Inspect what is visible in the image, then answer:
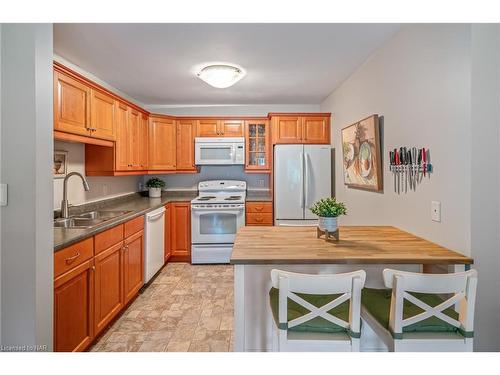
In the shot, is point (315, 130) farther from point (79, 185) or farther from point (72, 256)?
point (72, 256)

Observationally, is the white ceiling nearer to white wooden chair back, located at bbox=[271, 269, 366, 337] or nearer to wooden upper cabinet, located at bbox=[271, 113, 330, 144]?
wooden upper cabinet, located at bbox=[271, 113, 330, 144]

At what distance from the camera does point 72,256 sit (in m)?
1.85

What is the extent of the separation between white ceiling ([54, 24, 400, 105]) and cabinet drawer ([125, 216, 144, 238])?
1.54 meters

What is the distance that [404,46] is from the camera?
2193mm

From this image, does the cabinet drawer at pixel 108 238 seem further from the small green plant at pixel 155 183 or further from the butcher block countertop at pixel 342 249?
the small green plant at pixel 155 183

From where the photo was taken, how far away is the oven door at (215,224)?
407 centimetres

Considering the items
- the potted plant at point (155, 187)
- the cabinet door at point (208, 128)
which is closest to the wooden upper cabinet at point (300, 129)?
the cabinet door at point (208, 128)

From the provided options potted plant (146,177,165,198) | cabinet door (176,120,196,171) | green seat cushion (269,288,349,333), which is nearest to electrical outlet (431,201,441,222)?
green seat cushion (269,288,349,333)

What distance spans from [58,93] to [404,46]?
2.59 meters

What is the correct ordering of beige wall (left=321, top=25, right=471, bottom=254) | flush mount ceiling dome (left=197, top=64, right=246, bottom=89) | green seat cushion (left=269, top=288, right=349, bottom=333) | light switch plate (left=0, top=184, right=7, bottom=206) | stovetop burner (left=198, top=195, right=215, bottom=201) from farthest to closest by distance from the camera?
stovetop burner (left=198, top=195, right=215, bottom=201) → flush mount ceiling dome (left=197, top=64, right=246, bottom=89) → beige wall (left=321, top=25, right=471, bottom=254) → light switch plate (left=0, top=184, right=7, bottom=206) → green seat cushion (left=269, top=288, right=349, bottom=333)

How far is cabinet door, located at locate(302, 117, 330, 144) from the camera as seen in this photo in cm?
429
